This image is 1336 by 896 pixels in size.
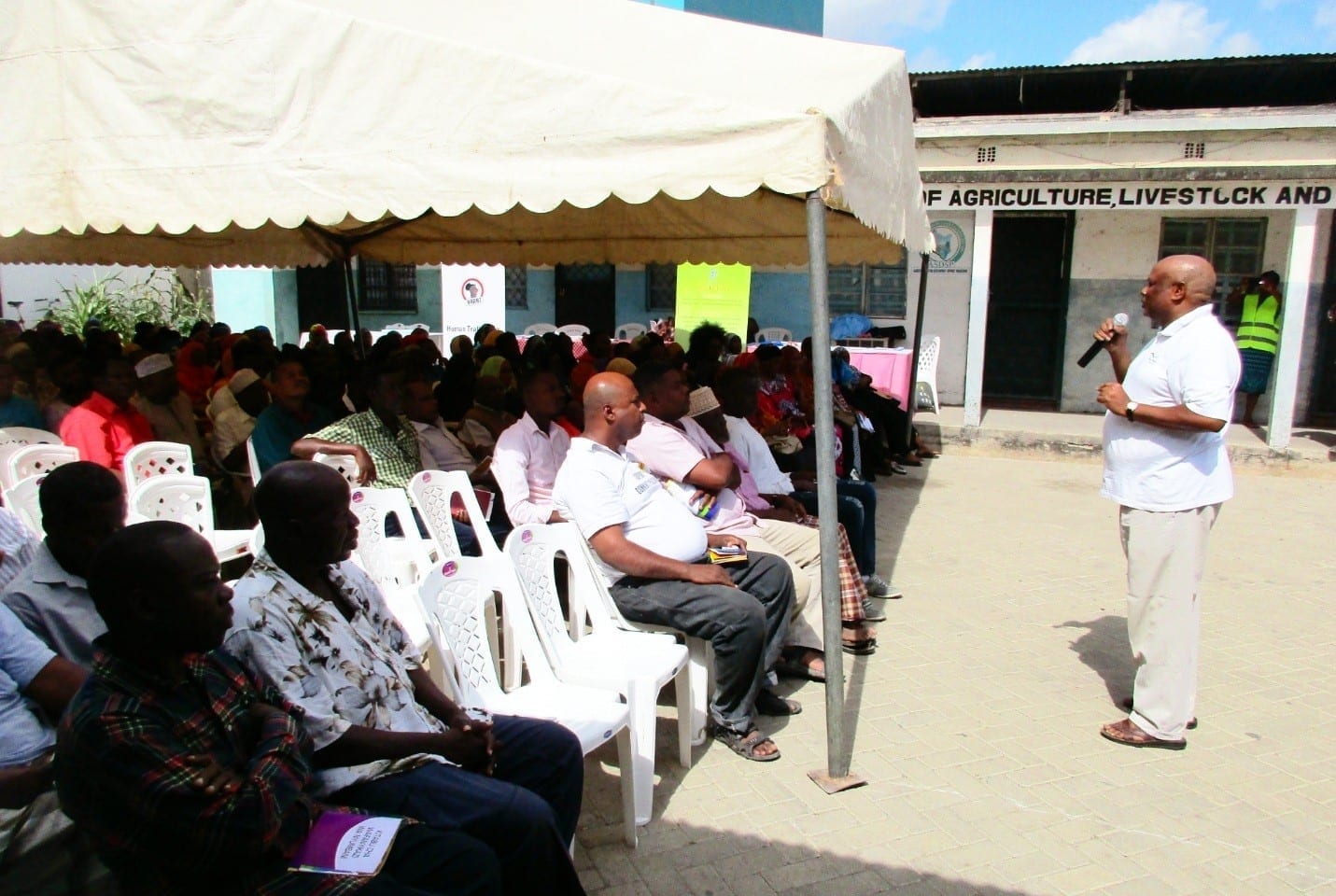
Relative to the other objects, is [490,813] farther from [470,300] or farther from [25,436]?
[470,300]

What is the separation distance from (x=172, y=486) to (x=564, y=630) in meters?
2.01

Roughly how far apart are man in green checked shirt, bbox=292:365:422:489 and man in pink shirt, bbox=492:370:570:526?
1.52 ft

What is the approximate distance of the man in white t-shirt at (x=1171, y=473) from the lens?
3557mm

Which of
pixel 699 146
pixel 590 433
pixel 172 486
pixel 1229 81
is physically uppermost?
pixel 1229 81

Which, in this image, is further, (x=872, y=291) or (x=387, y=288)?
(x=387, y=288)

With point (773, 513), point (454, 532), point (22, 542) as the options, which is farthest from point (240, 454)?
point (773, 513)

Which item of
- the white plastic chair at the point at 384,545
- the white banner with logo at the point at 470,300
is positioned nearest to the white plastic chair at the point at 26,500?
the white plastic chair at the point at 384,545

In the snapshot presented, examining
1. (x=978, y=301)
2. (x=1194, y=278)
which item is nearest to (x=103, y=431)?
(x=1194, y=278)

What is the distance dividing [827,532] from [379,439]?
Result: 2322 mm

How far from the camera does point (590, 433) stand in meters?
3.70

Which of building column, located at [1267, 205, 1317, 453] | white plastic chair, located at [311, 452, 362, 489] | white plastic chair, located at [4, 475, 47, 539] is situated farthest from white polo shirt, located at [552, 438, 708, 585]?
building column, located at [1267, 205, 1317, 453]

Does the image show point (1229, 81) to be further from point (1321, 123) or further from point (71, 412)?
point (71, 412)

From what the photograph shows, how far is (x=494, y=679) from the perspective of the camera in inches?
119

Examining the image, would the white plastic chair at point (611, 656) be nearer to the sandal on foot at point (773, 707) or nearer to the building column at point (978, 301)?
the sandal on foot at point (773, 707)
